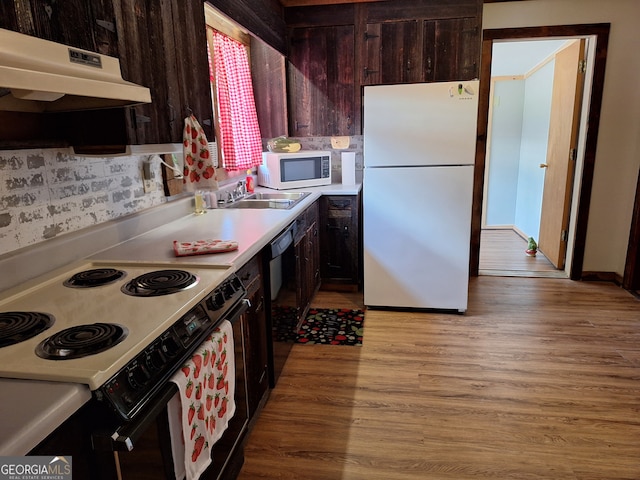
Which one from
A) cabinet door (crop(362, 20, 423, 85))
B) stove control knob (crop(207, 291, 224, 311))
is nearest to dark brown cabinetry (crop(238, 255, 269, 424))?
stove control knob (crop(207, 291, 224, 311))

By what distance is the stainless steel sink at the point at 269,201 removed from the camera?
2955 millimetres

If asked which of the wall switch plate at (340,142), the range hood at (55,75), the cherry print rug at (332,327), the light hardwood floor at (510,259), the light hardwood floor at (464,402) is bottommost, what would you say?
the light hardwood floor at (464,402)

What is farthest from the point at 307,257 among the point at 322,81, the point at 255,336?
the point at 322,81

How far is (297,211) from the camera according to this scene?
2.63 metres

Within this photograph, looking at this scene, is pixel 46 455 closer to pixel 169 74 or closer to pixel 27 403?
pixel 27 403

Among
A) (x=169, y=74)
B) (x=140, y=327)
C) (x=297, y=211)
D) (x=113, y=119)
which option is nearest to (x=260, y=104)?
(x=297, y=211)

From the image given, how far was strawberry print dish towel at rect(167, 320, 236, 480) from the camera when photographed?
113 centimetres

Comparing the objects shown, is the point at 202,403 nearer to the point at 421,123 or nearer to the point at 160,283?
the point at 160,283

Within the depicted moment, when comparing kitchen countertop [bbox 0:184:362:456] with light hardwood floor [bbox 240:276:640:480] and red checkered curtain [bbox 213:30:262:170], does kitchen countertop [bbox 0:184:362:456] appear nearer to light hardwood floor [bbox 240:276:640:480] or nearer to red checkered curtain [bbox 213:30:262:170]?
red checkered curtain [bbox 213:30:262:170]

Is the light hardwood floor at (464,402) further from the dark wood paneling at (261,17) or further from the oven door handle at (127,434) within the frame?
the dark wood paneling at (261,17)

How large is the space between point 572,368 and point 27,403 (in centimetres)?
264

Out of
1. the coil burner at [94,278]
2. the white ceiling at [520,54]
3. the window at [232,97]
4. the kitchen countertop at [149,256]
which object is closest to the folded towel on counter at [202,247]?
the kitchen countertop at [149,256]

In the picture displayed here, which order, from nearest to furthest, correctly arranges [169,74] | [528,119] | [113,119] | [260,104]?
[113,119]
[169,74]
[260,104]
[528,119]

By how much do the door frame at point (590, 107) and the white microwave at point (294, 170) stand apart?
4.41 ft
